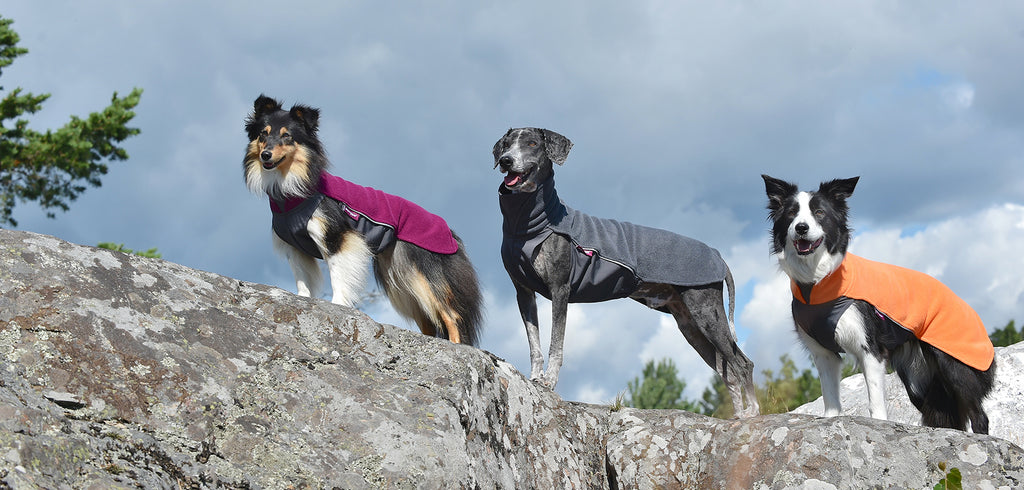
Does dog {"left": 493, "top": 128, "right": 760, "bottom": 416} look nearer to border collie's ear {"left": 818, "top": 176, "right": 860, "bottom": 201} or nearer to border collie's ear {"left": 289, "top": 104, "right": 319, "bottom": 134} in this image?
border collie's ear {"left": 818, "top": 176, "right": 860, "bottom": 201}

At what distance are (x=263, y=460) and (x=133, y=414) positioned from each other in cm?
60

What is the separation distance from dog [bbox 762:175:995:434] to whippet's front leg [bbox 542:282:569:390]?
1990 millimetres

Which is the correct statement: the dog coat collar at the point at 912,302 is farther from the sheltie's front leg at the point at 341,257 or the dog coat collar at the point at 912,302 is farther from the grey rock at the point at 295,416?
the sheltie's front leg at the point at 341,257

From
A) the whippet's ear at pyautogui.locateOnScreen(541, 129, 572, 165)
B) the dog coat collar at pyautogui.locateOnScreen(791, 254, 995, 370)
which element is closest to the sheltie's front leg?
the whippet's ear at pyautogui.locateOnScreen(541, 129, 572, 165)

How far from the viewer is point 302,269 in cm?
765

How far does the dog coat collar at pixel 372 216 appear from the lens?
24.1ft

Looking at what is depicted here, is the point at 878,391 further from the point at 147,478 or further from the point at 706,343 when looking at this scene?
the point at 147,478

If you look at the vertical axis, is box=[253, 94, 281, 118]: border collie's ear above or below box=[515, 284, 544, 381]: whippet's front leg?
above

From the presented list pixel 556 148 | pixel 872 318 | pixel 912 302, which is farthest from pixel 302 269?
pixel 912 302

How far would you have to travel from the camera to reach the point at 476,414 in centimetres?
474

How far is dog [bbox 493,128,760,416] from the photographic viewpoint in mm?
7012

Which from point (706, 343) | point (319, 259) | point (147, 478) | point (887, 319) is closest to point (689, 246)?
point (706, 343)

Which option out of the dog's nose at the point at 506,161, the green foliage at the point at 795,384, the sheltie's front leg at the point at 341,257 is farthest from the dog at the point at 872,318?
the green foliage at the point at 795,384

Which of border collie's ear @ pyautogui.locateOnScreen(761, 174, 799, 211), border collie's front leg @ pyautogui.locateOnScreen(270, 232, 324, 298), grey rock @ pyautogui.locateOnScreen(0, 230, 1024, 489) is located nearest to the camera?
grey rock @ pyautogui.locateOnScreen(0, 230, 1024, 489)
